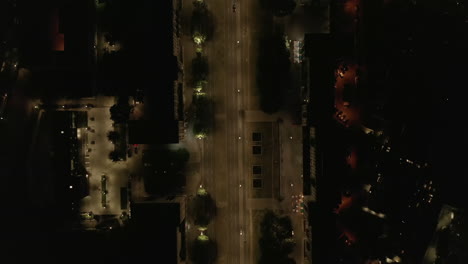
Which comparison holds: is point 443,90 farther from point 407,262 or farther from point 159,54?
point 159,54

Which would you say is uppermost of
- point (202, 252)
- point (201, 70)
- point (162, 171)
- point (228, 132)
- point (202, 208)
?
point (201, 70)

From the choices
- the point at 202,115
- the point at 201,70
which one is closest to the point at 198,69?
the point at 201,70

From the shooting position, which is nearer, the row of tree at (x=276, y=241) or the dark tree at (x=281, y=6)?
the dark tree at (x=281, y=6)

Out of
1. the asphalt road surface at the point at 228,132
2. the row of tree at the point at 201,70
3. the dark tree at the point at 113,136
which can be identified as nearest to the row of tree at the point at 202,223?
the asphalt road surface at the point at 228,132

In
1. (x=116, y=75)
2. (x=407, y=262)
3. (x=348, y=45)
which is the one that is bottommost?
(x=407, y=262)

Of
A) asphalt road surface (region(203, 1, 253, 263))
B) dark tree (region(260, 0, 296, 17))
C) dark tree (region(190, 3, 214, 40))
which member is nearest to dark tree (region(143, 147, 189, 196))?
asphalt road surface (region(203, 1, 253, 263))

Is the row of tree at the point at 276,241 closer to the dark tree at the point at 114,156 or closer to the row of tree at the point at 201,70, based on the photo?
the row of tree at the point at 201,70

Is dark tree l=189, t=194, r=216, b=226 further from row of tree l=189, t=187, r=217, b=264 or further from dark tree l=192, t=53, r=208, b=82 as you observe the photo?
dark tree l=192, t=53, r=208, b=82

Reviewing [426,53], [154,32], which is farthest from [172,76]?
[426,53]

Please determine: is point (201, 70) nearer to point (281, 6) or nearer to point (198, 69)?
point (198, 69)

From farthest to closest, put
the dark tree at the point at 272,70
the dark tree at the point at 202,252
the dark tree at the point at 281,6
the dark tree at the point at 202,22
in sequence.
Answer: the dark tree at the point at 202,252, the dark tree at the point at 202,22, the dark tree at the point at 272,70, the dark tree at the point at 281,6

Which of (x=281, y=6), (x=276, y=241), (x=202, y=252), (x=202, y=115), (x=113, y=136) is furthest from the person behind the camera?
→ (x=202, y=115)
